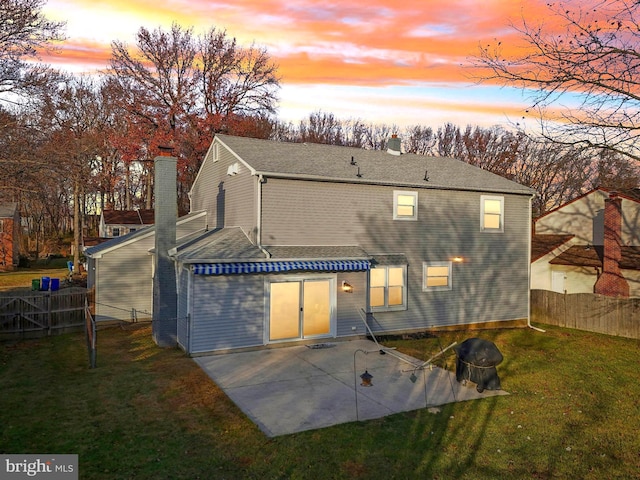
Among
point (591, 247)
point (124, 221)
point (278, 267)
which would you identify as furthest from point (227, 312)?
point (124, 221)

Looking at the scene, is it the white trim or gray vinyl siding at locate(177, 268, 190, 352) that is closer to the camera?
gray vinyl siding at locate(177, 268, 190, 352)

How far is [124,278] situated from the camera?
1975 centimetres

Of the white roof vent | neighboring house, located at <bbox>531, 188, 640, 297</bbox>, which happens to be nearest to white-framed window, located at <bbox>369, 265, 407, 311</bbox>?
the white roof vent

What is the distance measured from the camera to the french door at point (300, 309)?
51.5ft

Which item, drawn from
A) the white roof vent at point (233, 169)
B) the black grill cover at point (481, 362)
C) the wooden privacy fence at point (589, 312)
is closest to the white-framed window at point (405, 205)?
the white roof vent at point (233, 169)

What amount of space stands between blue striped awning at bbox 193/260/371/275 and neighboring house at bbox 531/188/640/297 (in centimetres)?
1377

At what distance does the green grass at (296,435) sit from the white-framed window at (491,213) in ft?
26.9

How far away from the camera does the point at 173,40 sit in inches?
1574

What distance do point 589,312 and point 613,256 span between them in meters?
3.65

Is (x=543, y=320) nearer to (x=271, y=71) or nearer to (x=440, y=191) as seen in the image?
(x=440, y=191)

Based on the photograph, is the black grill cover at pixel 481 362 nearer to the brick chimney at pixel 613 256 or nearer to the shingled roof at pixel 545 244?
the brick chimney at pixel 613 256

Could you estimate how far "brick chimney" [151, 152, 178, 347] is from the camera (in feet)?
52.7

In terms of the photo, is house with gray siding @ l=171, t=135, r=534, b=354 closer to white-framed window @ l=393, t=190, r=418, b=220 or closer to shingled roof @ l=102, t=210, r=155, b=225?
white-framed window @ l=393, t=190, r=418, b=220

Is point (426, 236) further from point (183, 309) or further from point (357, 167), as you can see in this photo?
point (183, 309)
